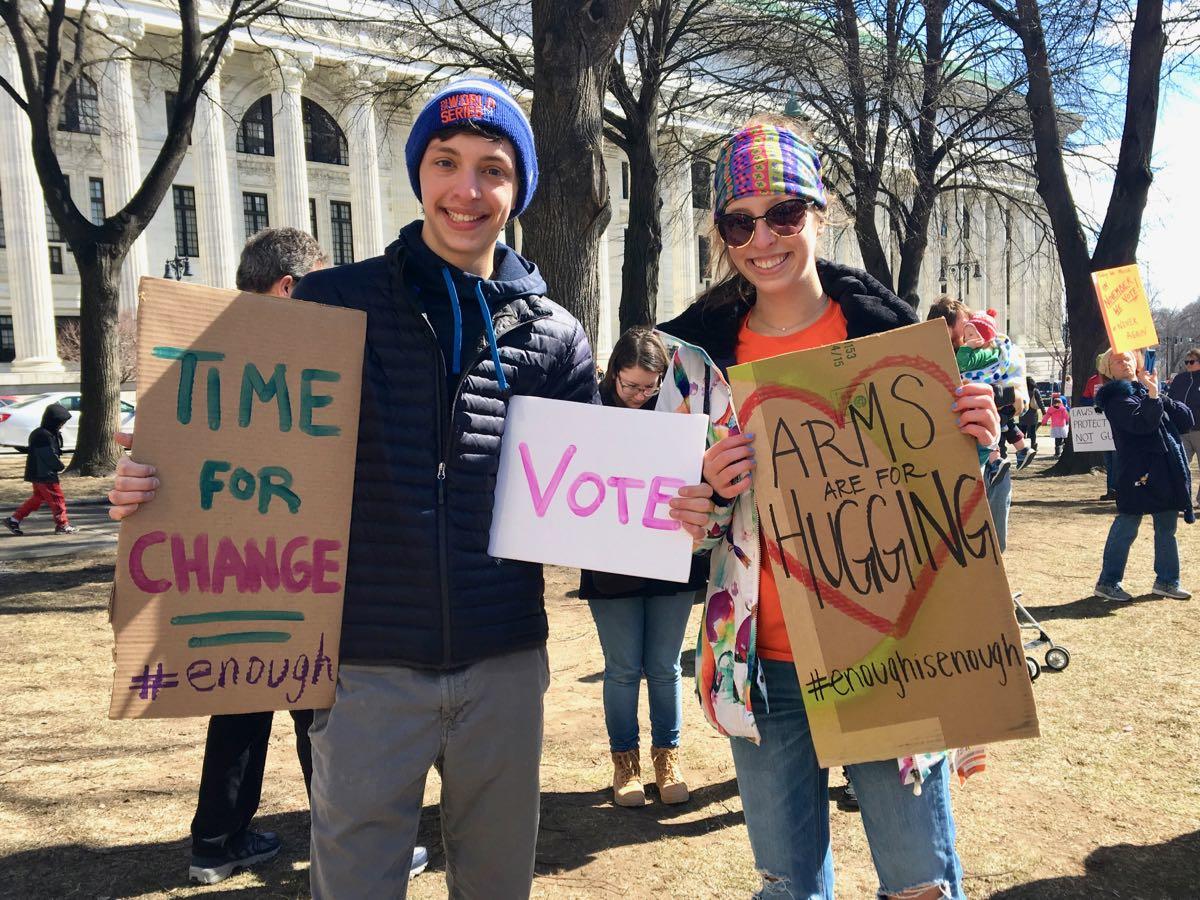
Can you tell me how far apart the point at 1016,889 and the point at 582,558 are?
82.9 inches

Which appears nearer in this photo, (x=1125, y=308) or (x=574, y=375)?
(x=574, y=375)

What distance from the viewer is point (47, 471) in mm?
10289

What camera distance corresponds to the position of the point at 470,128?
2.06 meters

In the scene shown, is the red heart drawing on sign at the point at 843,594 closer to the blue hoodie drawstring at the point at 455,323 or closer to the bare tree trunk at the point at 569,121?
the blue hoodie drawstring at the point at 455,323

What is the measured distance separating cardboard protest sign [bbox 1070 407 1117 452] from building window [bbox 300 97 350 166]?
39348 millimetres

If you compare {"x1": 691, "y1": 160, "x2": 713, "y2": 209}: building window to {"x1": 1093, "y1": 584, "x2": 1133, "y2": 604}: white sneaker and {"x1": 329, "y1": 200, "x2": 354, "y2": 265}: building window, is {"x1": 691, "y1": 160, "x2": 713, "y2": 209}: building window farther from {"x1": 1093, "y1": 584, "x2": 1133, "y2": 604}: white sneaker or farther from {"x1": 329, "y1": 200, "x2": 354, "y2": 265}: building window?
{"x1": 329, "y1": 200, "x2": 354, "y2": 265}: building window

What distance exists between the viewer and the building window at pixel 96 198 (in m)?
39.3

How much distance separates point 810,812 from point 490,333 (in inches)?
49.7

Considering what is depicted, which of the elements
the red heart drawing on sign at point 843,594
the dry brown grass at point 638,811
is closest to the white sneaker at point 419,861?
the dry brown grass at point 638,811

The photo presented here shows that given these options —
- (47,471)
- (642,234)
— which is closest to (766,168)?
(47,471)

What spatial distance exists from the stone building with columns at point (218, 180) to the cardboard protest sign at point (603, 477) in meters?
29.4

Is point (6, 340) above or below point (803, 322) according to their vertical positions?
above

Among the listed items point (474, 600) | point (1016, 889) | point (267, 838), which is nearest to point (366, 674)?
point (474, 600)

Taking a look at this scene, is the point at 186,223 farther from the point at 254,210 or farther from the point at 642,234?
the point at 642,234
